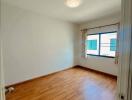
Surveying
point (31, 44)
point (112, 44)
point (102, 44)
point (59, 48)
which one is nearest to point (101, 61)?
point (102, 44)

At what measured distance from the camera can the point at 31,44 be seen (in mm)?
3244

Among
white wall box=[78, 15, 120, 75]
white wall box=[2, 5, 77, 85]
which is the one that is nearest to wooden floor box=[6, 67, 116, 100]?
white wall box=[2, 5, 77, 85]

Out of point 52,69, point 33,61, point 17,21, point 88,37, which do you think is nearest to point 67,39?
point 88,37

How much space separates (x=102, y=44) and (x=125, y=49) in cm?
367

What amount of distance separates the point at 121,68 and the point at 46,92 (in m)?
2.28

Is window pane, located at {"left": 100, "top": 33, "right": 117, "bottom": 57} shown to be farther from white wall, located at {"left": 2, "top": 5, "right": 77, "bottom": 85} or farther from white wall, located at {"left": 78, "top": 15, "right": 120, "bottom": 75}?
white wall, located at {"left": 2, "top": 5, "right": 77, "bottom": 85}

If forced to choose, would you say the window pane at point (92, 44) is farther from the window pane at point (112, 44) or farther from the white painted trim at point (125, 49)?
the white painted trim at point (125, 49)

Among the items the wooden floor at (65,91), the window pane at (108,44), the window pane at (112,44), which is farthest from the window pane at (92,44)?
the wooden floor at (65,91)

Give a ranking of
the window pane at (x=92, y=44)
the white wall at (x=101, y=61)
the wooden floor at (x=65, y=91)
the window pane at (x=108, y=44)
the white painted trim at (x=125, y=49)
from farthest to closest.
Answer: the window pane at (x=92, y=44)
the window pane at (x=108, y=44)
the white wall at (x=101, y=61)
the wooden floor at (x=65, y=91)
the white painted trim at (x=125, y=49)

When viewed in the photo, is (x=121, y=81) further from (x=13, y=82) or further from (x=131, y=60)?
(x=13, y=82)

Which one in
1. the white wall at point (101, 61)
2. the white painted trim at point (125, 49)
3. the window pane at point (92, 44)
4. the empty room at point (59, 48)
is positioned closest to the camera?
the white painted trim at point (125, 49)

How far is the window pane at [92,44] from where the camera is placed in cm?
431

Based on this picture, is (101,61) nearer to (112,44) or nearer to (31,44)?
(112,44)

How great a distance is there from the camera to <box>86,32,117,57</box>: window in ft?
12.3
